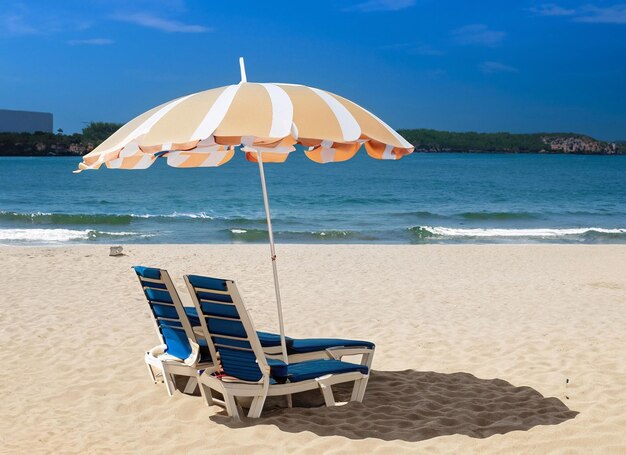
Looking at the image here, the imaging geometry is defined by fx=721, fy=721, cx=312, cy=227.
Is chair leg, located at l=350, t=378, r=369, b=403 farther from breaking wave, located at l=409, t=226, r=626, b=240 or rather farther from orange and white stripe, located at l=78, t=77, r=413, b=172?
breaking wave, located at l=409, t=226, r=626, b=240

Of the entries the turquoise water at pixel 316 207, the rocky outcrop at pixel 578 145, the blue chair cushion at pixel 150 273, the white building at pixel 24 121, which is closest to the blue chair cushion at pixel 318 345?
the blue chair cushion at pixel 150 273

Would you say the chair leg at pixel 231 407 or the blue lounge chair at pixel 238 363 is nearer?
the blue lounge chair at pixel 238 363

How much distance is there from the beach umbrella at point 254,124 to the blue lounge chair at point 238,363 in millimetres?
963

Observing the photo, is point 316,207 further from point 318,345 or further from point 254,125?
point 254,125

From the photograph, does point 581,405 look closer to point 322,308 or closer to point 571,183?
point 322,308

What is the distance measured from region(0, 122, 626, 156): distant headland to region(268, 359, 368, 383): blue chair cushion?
4046 inches

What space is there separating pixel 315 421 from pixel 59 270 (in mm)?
9108

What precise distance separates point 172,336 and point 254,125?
2155 millimetres

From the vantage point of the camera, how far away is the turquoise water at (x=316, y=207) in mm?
23484

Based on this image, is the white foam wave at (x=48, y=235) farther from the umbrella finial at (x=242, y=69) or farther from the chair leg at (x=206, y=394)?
the umbrella finial at (x=242, y=69)

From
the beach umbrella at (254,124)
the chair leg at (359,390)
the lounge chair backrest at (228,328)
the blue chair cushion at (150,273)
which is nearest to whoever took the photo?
the beach umbrella at (254,124)

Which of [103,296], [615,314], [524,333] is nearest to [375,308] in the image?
[524,333]

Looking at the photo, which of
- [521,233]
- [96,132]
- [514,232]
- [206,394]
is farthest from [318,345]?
[96,132]

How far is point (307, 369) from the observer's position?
5441mm
